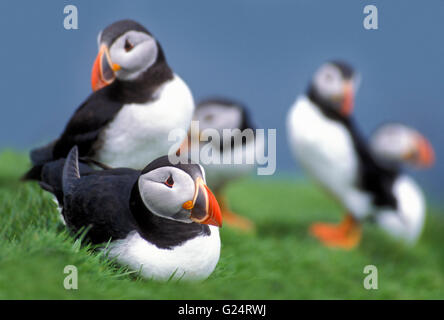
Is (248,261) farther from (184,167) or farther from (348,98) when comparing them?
(348,98)

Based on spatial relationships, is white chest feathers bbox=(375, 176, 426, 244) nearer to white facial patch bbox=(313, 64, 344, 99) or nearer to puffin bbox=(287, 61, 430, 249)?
puffin bbox=(287, 61, 430, 249)

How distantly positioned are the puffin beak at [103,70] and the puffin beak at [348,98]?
1691 mm

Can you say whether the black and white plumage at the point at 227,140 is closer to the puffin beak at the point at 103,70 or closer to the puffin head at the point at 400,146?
the puffin head at the point at 400,146

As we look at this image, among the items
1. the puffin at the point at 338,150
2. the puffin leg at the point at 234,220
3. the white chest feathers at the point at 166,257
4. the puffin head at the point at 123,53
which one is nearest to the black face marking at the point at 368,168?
the puffin at the point at 338,150

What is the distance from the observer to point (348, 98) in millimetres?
3561

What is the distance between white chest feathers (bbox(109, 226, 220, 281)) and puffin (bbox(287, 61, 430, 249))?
2.00 metres

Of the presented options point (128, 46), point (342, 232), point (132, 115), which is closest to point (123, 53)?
point (128, 46)

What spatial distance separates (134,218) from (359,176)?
2.21 meters

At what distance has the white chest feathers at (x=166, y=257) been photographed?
175 centimetres

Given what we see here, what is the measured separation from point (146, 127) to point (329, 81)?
1.69 metres
